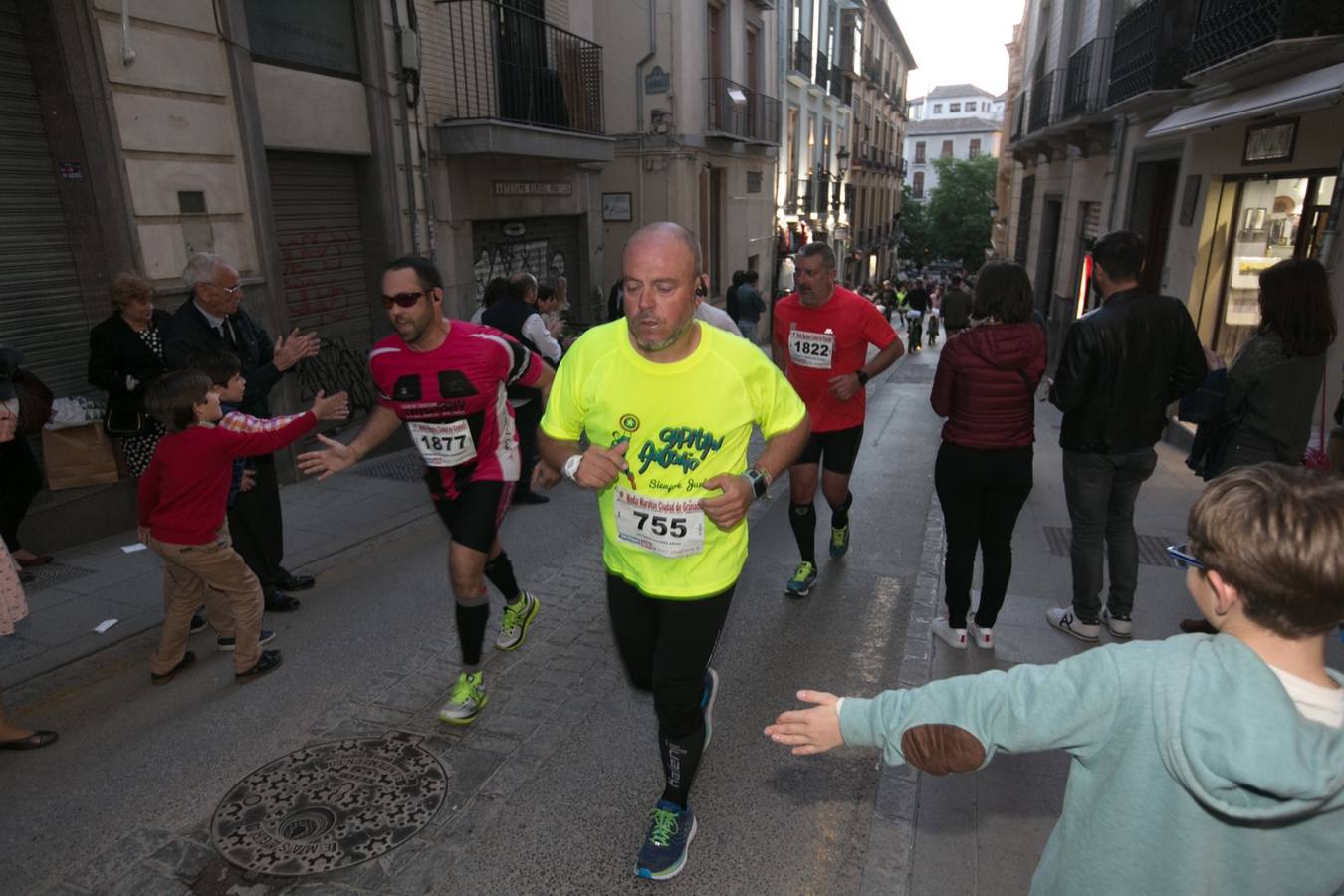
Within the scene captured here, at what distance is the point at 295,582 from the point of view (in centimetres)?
533

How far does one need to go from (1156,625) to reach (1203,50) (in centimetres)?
718

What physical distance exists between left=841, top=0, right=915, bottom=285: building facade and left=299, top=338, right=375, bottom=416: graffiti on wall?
3217 centimetres

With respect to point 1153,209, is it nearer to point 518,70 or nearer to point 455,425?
point 518,70

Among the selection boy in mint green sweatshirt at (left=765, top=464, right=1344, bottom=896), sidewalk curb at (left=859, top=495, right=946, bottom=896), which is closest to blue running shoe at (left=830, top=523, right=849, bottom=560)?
sidewalk curb at (left=859, top=495, right=946, bottom=896)

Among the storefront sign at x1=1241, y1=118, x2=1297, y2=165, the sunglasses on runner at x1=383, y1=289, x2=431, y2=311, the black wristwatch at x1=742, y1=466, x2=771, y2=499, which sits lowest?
the black wristwatch at x1=742, y1=466, x2=771, y2=499

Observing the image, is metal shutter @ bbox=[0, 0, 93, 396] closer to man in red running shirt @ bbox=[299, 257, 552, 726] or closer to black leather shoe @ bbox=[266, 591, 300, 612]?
black leather shoe @ bbox=[266, 591, 300, 612]

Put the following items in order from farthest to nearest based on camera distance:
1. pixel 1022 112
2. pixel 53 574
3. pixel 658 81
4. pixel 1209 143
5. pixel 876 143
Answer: pixel 876 143, pixel 1022 112, pixel 658 81, pixel 1209 143, pixel 53 574

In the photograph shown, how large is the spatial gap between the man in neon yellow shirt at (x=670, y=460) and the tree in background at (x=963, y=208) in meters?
60.6

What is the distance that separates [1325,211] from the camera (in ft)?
24.6

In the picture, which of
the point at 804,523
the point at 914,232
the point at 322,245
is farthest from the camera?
the point at 914,232

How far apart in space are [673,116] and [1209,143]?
10.5m

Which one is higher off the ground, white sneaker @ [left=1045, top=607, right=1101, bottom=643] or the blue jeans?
the blue jeans

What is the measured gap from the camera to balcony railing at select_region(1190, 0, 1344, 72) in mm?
6566

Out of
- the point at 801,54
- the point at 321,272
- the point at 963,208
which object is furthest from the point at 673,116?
the point at 963,208
